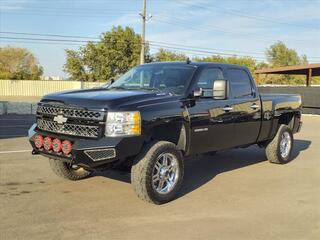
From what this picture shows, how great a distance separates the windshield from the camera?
21.6ft

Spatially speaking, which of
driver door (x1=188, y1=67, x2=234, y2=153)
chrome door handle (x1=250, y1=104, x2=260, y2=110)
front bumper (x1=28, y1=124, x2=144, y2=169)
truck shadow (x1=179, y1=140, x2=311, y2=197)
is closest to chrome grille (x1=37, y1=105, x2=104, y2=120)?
front bumper (x1=28, y1=124, x2=144, y2=169)

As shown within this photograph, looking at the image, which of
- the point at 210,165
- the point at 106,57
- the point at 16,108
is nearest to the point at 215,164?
the point at 210,165

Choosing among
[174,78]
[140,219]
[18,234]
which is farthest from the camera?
[174,78]

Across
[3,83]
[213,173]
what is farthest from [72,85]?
[213,173]

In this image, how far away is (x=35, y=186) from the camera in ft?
21.8

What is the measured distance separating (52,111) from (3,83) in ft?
168

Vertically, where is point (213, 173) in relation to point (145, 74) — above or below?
below

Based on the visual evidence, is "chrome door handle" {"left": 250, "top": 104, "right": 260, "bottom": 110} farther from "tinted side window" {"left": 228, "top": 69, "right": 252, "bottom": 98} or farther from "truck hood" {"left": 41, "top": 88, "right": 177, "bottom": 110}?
"truck hood" {"left": 41, "top": 88, "right": 177, "bottom": 110}

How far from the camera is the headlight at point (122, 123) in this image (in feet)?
17.9

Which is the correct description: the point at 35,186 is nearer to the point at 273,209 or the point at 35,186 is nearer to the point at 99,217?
the point at 99,217

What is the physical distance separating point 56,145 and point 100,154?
0.75 meters

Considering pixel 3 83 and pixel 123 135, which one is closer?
pixel 123 135

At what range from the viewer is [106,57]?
59.2 m

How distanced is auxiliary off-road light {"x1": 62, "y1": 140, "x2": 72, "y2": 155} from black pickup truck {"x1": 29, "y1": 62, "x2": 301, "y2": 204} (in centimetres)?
1
